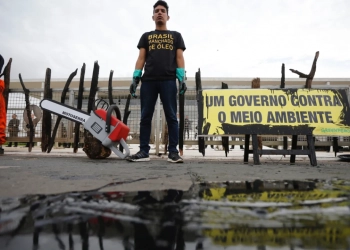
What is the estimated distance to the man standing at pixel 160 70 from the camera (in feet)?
9.80

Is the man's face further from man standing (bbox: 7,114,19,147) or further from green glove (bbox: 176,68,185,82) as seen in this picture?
man standing (bbox: 7,114,19,147)

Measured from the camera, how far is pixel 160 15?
3039 mm

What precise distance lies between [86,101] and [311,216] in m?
4.83

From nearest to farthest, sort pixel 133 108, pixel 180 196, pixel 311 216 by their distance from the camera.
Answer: pixel 311 216, pixel 180 196, pixel 133 108

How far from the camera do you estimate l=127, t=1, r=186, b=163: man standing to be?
118 inches

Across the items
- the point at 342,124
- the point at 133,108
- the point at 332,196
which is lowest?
the point at 332,196

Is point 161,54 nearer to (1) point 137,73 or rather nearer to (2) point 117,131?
(1) point 137,73

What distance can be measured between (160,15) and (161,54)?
53cm

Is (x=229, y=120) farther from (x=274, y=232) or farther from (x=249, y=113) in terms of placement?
(x=274, y=232)

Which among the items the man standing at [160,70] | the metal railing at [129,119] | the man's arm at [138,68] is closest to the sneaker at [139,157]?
the man standing at [160,70]

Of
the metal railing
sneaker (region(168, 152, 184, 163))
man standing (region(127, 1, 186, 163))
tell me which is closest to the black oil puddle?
sneaker (region(168, 152, 184, 163))

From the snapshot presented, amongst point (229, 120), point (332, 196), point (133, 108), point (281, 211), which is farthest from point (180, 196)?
point (133, 108)

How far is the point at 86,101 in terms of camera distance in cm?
488

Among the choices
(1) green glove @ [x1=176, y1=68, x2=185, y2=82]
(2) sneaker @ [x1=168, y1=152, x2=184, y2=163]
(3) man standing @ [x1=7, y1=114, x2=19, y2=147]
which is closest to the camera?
(2) sneaker @ [x1=168, y1=152, x2=184, y2=163]
